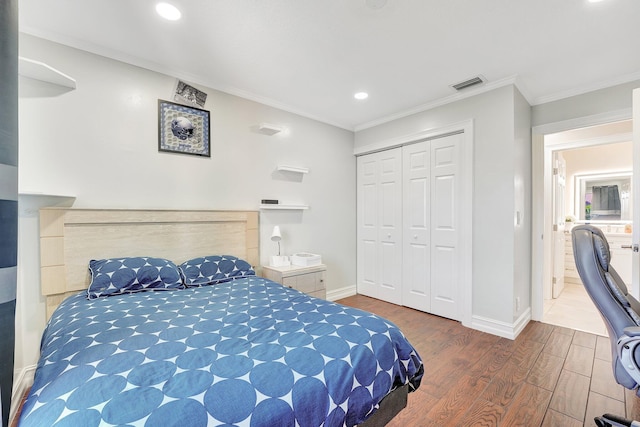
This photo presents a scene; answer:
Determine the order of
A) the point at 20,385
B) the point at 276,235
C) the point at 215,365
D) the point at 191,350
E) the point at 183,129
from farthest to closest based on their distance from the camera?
the point at 276,235 < the point at 183,129 < the point at 20,385 < the point at 191,350 < the point at 215,365

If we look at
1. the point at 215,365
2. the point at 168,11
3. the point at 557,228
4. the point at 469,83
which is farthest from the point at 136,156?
the point at 557,228

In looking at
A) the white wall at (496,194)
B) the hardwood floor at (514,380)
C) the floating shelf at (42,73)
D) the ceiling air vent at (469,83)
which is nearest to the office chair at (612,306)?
the hardwood floor at (514,380)

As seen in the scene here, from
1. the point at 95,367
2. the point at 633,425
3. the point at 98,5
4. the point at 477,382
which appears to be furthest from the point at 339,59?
the point at 633,425

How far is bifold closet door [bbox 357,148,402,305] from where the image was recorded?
3779 millimetres

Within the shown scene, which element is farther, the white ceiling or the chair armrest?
the white ceiling

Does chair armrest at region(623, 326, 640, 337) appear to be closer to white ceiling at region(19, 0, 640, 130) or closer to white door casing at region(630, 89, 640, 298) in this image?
white door casing at region(630, 89, 640, 298)

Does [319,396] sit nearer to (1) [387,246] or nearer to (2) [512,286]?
(2) [512,286]

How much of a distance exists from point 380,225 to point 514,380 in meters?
2.27

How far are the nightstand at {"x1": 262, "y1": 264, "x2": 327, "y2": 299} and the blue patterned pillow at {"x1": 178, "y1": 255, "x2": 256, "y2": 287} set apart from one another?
32 centimetres

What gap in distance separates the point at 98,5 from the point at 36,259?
70.3 inches

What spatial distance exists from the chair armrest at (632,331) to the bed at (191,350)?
953 mm

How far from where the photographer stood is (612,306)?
1422 mm

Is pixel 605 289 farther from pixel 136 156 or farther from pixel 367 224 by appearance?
pixel 136 156

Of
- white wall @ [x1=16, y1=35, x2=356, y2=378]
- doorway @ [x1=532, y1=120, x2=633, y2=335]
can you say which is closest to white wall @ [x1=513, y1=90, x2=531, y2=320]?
doorway @ [x1=532, y1=120, x2=633, y2=335]
